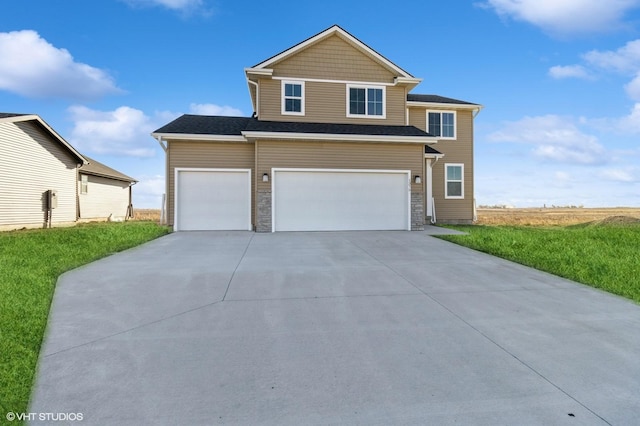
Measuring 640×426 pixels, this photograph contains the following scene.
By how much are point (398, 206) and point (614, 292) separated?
26.6 ft

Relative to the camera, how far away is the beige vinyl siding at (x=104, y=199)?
1949 cm

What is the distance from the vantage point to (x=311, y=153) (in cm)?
1216

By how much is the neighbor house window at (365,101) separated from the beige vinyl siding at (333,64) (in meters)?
0.40

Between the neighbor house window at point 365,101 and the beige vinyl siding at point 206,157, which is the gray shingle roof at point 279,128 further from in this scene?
the neighbor house window at point 365,101

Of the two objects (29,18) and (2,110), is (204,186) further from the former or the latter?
(2,110)

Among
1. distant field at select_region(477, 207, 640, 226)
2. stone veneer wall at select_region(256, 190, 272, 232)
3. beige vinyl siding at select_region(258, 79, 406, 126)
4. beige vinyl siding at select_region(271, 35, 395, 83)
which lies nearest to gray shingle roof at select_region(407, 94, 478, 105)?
beige vinyl siding at select_region(258, 79, 406, 126)

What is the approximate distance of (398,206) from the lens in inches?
504

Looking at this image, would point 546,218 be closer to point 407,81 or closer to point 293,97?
point 407,81

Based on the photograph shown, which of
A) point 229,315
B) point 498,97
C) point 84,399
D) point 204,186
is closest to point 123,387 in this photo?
point 84,399

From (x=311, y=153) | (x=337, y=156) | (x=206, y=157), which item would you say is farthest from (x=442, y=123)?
(x=206, y=157)

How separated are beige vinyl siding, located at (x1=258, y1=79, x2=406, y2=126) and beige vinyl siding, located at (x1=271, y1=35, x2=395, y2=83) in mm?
410

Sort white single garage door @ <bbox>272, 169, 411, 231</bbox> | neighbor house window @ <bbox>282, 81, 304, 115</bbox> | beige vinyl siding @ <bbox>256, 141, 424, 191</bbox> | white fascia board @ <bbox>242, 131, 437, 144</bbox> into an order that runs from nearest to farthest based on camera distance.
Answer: white fascia board @ <bbox>242, 131, 437, 144</bbox>, beige vinyl siding @ <bbox>256, 141, 424, 191</bbox>, white single garage door @ <bbox>272, 169, 411, 231</bbox>, neighbor house window @ <bbox>282, 81, 304, 115</bbox>

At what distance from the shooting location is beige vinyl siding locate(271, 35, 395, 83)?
13242 mm

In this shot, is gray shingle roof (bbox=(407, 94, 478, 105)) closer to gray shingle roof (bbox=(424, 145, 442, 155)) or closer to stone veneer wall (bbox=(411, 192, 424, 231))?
gray shingle roof (bbox=(424, 145, 442, 155))
